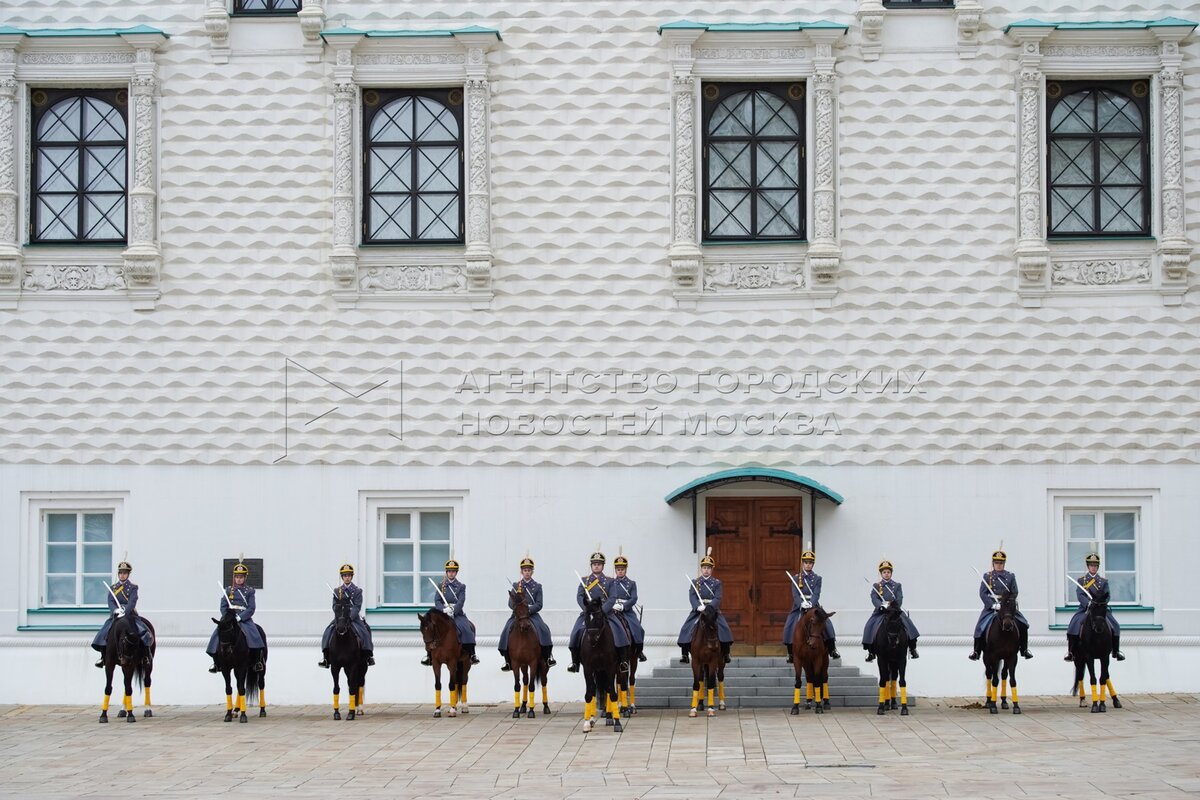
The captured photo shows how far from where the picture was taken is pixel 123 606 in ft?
59.0

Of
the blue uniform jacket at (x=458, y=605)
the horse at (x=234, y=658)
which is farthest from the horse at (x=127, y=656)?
the blue uniform jacket at (x=458, y=605)

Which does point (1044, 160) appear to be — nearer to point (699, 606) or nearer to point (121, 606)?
point (699, 606)

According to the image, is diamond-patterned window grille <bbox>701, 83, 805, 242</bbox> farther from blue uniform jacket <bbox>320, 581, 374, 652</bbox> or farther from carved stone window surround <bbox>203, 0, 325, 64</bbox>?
blue uniform jacket <bbox>320, 581, 374, 652</bbox>

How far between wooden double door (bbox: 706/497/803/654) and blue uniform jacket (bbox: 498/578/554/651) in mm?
2301

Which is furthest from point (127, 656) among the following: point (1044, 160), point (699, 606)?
point (1044, 160)

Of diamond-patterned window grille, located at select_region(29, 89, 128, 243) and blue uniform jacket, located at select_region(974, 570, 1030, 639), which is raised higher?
diamond-patterned window grille, located at select_region(29, 89, 128, 243)

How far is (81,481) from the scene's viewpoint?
770 inches

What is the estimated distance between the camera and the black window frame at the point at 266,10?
19797mm

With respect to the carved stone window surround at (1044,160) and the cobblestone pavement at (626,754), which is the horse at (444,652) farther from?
the carved stone window surround at (1044,160)

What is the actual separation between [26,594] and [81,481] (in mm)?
1458

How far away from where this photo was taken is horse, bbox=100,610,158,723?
17844mm

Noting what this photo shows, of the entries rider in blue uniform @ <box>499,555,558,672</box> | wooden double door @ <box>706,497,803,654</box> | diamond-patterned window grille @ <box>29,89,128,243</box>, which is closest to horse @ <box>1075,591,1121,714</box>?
wooden double door @ <box>706,497,803,654</box>

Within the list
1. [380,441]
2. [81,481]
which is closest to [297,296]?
[380,441]

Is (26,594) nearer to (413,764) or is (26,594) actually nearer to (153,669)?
(153,669)
